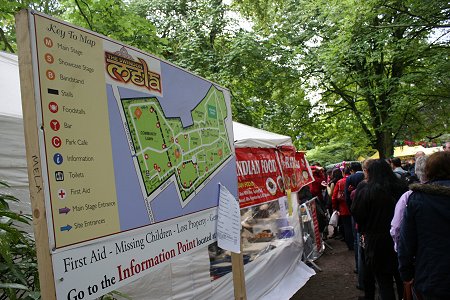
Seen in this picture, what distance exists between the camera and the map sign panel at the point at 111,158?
1342mm

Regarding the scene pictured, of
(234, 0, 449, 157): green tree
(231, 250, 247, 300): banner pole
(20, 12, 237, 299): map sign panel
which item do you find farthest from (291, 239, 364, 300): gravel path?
(234, 0, 449, 157): green tree

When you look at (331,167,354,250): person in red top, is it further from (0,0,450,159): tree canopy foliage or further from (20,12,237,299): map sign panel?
(20,12,237,299): map sign panel

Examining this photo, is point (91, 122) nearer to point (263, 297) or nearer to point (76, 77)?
point (76, 77)

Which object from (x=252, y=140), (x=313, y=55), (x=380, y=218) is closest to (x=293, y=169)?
(x=252, y=140)

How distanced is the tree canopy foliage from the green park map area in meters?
5.75

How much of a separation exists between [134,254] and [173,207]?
37 centimetres

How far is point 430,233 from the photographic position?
263 centimetres

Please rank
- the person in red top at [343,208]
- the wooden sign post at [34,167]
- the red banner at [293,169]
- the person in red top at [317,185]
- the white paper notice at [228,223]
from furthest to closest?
1. the person in red top at [317,185]
2. the person in red top at [343,208]
3. the red banner at [293,169]
4. the white paper notice at [228,223]
5. the wooden sign post at [34,167]

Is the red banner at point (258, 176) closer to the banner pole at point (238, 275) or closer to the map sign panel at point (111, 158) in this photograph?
the banner pole at point (238, 275)

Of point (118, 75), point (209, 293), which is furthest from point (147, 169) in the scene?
point (209, 293)

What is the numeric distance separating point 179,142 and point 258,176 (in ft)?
10.2

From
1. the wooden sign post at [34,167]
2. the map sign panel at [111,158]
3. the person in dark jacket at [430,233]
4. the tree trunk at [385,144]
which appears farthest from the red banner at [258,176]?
the tree trunk at [385,144]

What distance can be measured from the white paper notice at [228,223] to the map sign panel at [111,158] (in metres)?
0.20

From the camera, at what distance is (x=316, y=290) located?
6.01 m
